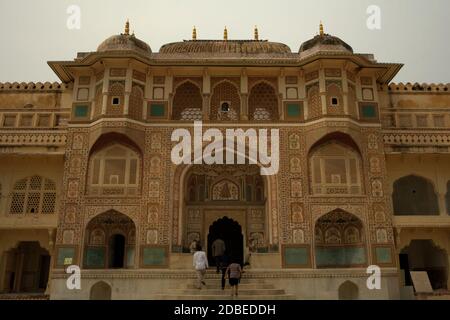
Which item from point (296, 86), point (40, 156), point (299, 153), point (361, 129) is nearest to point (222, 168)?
point (299, 153)

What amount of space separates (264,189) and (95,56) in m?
7.88

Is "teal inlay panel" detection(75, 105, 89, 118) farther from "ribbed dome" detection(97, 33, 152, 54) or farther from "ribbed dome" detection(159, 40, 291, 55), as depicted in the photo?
"ribbed dome" detection(159, 40, 291, 55)

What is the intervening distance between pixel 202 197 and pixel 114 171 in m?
3.49

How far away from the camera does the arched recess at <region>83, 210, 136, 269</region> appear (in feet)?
54.1

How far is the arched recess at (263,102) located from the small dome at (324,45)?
6.49 ft

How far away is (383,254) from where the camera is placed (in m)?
15.9

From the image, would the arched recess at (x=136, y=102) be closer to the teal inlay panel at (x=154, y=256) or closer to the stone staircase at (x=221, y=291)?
the teal inlay panel at (x=154, y=256)

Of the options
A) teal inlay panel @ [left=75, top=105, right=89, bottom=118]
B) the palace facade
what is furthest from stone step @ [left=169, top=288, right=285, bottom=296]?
teal inlay panel @ [left=75, top=105, right=89, bottom=118]

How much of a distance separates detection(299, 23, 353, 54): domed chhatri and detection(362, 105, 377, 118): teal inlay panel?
221cm

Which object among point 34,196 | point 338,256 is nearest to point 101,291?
point 34,196

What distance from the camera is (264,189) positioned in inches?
698

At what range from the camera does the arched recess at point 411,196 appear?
18.9 m
